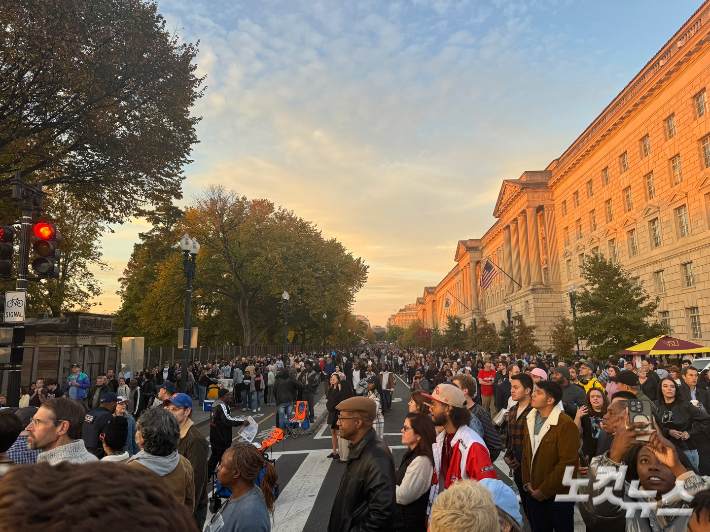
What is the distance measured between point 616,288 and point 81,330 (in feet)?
91.5

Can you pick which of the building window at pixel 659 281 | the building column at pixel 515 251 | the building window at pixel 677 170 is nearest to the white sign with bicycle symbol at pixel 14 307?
the building window at pixel 677 170

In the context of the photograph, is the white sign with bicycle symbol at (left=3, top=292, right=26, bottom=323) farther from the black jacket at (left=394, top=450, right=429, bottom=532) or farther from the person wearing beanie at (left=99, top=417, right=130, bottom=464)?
the black jacket at (left=394, top=450, right=429, bottom=532)

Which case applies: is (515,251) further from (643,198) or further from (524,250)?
(643,198)

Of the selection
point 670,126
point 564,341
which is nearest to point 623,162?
point 670,126

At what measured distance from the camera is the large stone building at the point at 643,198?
95.2ft

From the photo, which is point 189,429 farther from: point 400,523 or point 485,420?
point 485,420

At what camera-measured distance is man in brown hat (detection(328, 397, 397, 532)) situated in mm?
3422

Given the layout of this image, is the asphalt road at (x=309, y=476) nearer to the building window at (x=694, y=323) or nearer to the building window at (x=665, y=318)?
the building window at (x=694, y=323)

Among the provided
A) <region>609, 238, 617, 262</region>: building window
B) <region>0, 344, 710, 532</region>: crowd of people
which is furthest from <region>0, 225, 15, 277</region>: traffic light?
<region>609, 238, 617, 262</region>: building window

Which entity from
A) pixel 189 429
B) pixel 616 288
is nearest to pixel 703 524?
pixel 189 429

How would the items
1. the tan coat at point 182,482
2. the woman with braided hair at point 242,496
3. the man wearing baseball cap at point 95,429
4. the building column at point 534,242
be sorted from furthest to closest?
the building column at point 534,242, the man wearing baseball cap at point 95,429, the tan coat at point 182,482, the woman with braided hair at point 242,496

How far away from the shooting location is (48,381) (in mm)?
13070

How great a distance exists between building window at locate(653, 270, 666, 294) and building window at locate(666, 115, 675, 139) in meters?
9.57

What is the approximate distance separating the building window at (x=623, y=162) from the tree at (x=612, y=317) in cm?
1518
